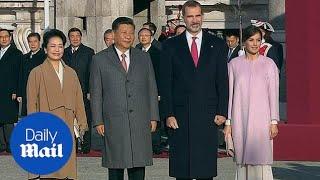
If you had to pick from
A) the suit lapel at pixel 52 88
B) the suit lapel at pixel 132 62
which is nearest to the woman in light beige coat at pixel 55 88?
the suit lapel at pixel 52 88

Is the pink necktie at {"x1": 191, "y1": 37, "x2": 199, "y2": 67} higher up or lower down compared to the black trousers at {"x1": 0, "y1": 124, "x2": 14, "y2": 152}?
higher up

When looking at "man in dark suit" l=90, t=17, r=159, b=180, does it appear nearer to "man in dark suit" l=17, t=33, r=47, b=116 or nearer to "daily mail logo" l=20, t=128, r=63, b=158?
"daily mail logo" l=20, t=128, r=63, b=158

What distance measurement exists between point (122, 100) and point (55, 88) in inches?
25.4

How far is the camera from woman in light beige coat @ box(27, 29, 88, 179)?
9688 mm

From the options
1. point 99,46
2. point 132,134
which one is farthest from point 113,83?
point 99,46

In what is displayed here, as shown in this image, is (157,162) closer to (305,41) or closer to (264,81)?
(305,41)

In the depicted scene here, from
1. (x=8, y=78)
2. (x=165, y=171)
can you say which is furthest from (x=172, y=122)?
(x=8, y=78)

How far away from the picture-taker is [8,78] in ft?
52.7

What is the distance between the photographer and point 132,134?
984 cm

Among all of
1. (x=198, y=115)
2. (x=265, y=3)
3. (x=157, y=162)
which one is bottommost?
(x=157, y=162)

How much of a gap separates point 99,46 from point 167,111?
542 inches

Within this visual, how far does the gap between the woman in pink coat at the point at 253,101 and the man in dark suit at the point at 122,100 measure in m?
0.81

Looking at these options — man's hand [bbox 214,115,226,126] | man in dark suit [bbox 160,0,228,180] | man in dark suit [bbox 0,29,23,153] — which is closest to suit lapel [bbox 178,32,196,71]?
man in dark suit [bbox 160,0,228,180]

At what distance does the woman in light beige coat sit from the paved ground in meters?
3.12
